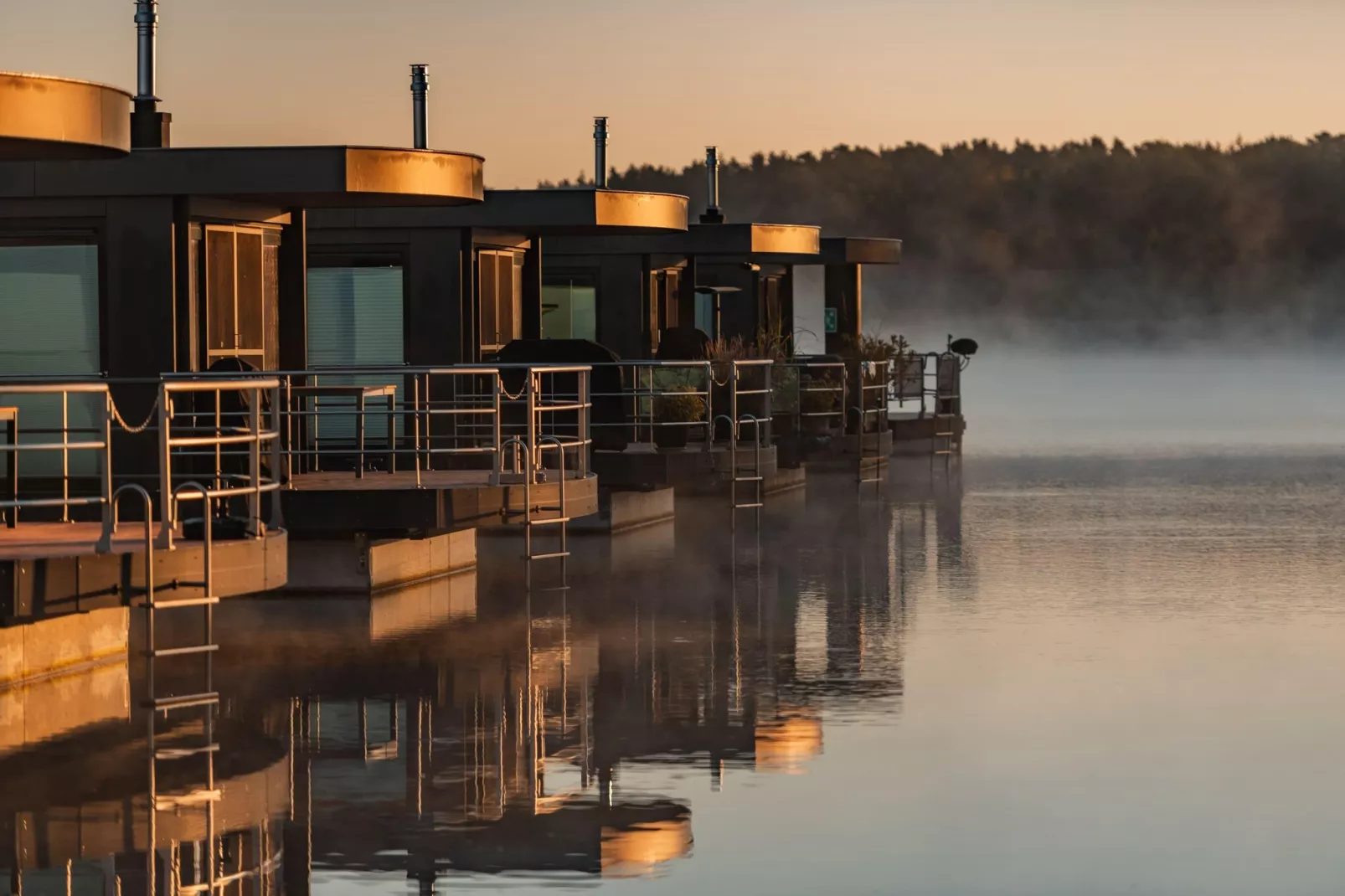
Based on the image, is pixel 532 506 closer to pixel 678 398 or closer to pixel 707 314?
pixel 678 398

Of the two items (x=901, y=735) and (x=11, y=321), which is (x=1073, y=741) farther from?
(x=11, y=321)

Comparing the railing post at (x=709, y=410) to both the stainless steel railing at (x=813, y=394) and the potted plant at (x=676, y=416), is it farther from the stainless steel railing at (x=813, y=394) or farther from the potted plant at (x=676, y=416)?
the stainless steel railing at (x=813, y=394)

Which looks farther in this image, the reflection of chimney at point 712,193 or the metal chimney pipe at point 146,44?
the reflection of chimney at point 712,193

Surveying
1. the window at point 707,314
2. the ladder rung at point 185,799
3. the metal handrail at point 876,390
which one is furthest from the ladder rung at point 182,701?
the window at point 707,314

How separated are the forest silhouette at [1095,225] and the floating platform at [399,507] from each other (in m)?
111

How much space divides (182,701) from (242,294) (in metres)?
9.30

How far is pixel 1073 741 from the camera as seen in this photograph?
12.1 m

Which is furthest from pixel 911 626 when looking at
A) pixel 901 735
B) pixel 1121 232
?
pixel 1121 232

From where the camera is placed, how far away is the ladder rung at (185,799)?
35.1ft

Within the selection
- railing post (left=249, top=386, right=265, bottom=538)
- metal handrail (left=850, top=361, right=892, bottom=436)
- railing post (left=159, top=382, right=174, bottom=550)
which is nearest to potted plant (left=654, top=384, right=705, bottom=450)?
metal handrail (left=850, top=361, right=892, bottom=436)

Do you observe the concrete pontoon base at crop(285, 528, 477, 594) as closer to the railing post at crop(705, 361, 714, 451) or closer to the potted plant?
the railing post at crop(705, 361, 714, 451)

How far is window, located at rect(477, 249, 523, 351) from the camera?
1113 inches

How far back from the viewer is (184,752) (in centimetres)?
1203

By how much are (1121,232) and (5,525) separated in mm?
123010
